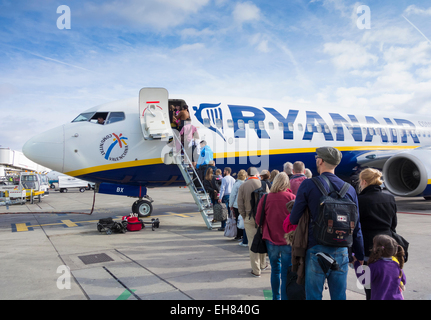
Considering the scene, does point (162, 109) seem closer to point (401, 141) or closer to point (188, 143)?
point (188, 143)

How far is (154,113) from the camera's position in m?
9.84

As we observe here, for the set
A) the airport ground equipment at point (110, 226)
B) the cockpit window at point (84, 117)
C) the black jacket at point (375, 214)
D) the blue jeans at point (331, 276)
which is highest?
the cockpit window at point (84, 117)

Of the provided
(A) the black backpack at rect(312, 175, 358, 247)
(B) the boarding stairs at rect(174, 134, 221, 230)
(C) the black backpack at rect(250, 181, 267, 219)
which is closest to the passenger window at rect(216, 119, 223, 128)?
(B) the boarding stairs at rect(174, 134, 221, 230)

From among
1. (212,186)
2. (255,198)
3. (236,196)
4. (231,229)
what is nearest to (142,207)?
(212,186)

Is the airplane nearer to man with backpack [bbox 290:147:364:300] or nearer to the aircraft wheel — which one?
the aircraft wheel

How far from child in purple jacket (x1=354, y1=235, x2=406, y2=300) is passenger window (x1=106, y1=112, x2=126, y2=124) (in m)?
8.91

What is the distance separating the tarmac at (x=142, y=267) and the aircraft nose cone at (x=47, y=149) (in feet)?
7.08

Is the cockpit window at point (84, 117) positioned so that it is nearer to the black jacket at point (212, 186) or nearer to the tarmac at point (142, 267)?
the tarmac at point (142, 267)

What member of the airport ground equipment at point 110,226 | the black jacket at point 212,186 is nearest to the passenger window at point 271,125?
the black jacket at point 212,186

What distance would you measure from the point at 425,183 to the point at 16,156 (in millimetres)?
57502

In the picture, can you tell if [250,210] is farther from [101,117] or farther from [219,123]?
[101,117]

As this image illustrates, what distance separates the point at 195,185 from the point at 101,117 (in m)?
3.92

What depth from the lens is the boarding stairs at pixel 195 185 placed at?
9.03m

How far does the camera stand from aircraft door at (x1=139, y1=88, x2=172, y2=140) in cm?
977
